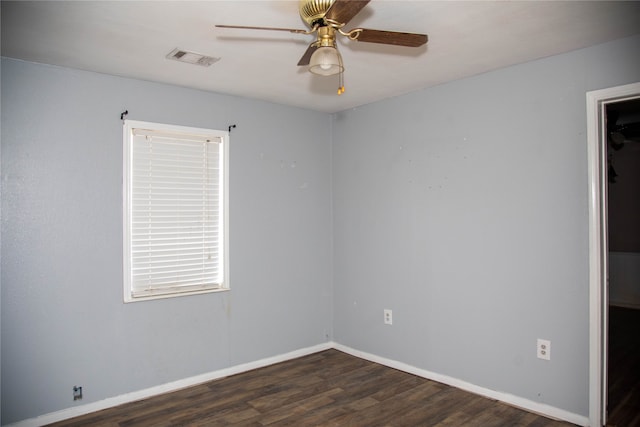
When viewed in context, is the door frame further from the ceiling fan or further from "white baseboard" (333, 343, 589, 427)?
the ceiling fan

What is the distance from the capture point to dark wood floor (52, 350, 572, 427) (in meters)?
2.86

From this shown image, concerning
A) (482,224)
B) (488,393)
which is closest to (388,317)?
(488,393)

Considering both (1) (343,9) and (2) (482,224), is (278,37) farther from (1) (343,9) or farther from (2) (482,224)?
(2) (482,224)

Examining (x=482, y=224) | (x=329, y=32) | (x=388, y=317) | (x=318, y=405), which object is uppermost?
(x=329, y=32)

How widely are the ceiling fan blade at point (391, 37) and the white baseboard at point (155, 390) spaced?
2.95m

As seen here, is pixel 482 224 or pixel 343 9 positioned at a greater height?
pixel 343 9

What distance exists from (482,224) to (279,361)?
2244 mm

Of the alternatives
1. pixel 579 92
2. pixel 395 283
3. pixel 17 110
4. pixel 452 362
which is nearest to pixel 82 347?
pixel 17 110

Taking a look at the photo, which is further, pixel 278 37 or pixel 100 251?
pixel 100 251

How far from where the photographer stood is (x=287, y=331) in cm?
415

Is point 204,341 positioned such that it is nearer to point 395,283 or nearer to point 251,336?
point 251,336

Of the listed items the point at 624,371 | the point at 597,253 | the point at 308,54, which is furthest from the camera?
the point at 624,371

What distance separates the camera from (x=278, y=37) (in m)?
2.54

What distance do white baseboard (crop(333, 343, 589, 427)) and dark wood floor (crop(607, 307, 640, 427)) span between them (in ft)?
0.81
